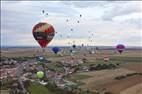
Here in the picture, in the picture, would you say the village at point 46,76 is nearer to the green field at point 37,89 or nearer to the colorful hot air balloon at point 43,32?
the green field at point 37,89

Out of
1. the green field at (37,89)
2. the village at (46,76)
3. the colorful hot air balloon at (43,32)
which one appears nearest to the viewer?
the colorful hot air balloon at (43,32)

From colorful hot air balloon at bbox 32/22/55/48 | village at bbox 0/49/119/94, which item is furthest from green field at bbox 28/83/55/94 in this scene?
colorful hot air balloon at bbox 32/22/55/48

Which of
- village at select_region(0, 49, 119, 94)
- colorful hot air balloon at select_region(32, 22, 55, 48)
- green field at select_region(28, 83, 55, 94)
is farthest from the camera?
village at select_region(0, 49, 119, 94)

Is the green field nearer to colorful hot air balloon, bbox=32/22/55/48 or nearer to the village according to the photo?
the village

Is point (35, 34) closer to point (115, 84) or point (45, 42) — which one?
point (45, 42)

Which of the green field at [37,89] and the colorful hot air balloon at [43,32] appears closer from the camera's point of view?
the colorful hot air balloon at [43,32]

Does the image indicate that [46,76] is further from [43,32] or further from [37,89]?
[43,32]

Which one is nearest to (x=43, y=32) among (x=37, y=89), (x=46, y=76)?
(x=37, y=89)

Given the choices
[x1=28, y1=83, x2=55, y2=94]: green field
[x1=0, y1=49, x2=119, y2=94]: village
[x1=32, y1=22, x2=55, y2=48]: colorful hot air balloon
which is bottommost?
[x1=0, y1=49, x2=119, y2=94]: village

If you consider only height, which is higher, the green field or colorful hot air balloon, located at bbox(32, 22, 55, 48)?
colorful hot air balloon, located at bbox(32, 22, 55, 48)

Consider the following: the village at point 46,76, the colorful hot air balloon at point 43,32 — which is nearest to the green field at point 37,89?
the village at point 46,76
